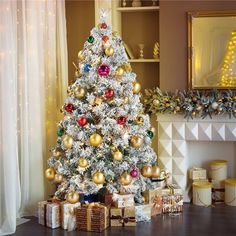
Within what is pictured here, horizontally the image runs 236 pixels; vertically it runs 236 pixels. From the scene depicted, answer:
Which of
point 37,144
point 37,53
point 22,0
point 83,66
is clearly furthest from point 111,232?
point 22,0

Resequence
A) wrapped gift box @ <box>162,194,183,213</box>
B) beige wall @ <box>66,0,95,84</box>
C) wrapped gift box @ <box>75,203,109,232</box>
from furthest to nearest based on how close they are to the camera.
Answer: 1. beige wall @ <box>66,0,95,84</box>
2. wrapped gift box @ <box>162,194,183,213</box>
3. wrapped gift box @ <box>75,203,109,232</box>

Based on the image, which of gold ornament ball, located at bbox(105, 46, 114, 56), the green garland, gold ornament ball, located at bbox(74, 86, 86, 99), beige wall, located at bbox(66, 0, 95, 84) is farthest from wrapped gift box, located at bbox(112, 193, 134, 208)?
beige wall, located at bbox(66, 0, 95, 84)

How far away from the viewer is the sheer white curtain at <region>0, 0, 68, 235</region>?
11.5ft

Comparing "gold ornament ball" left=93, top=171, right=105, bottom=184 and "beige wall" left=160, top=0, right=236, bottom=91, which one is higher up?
"beige wall" left=160, top=0, right=236, bottom=91

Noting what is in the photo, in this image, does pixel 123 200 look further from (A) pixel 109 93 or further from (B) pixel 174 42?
(B) pixel 174 42

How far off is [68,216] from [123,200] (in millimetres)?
478

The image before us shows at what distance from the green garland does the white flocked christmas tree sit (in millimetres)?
473

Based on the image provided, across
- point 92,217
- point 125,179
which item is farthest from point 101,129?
point 92,217

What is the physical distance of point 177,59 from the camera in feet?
14.6

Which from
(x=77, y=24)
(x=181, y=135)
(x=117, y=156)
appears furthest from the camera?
(x=77, y=24)

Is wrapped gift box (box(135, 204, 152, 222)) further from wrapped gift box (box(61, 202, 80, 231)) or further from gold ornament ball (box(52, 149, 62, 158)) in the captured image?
gold ornament ball (box(52, 149, 62, 158))

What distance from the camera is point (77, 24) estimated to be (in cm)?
503

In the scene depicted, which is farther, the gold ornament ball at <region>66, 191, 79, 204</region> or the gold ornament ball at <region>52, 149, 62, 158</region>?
the gold ornament ball at <region>52, 149, 62, 158</region>

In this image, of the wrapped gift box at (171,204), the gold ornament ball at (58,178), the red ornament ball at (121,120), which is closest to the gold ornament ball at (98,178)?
the gold ornament ball at (58,178)
